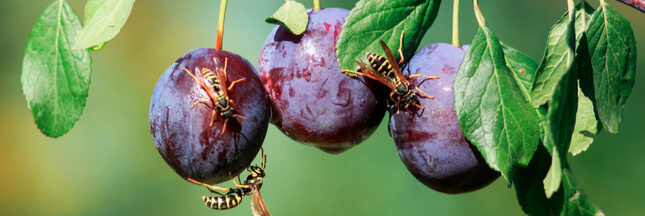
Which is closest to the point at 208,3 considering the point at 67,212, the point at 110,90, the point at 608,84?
the point at 110,90

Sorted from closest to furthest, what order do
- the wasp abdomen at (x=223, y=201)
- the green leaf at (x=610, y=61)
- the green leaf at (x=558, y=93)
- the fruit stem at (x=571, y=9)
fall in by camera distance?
1. the green leaf at (x=558, y=93)
2. the fruit stem at (x=571, y=9)
3. the green leaf at (x=610, y=61)
4. the wasp abdomen at (x=223, y=201)

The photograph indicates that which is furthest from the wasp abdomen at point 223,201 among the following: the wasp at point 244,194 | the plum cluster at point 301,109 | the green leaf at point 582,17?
the green leaf at point 582,17

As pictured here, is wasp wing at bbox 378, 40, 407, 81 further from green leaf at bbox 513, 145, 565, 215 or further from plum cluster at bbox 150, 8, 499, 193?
green leaf at bbox 513, 145, 565, 215

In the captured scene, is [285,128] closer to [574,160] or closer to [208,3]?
[574,160]

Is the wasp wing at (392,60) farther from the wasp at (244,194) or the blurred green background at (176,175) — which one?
the blurred green background at (176,175)

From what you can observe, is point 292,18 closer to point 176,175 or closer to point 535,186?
point 535,186
